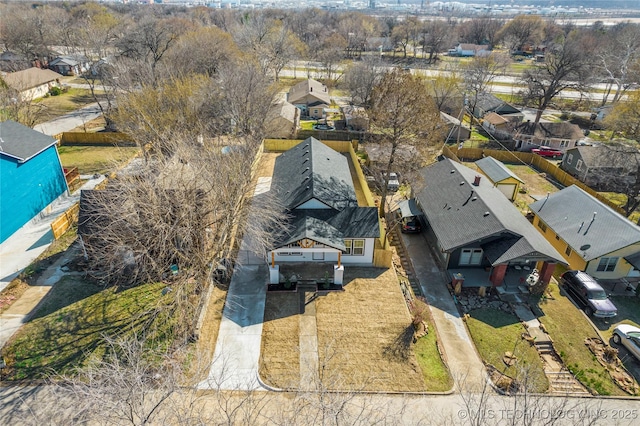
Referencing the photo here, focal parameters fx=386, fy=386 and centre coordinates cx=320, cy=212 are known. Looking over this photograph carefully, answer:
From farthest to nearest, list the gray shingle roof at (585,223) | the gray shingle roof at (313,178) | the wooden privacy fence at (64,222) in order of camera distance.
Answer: the wooden privacy fence at (64,222)
the gray shingle roof at (313,178)
the gray shingle roof at (585,223)

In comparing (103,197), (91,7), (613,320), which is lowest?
(613,320)

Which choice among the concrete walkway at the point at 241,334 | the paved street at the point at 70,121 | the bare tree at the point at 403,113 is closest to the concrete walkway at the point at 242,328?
the concrete walkway at the point at 241,334

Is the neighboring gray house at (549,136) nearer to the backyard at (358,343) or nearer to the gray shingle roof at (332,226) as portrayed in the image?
the gray shingle roof at (332,226)

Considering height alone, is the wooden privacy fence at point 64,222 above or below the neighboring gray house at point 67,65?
below

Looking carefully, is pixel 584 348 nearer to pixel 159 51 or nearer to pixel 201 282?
pixel 201 282

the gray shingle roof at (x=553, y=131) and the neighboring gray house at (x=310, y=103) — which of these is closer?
the gray shingle roof at (x=553, y=131)

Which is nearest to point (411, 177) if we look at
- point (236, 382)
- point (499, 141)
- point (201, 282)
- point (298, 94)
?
point (201, 282)
